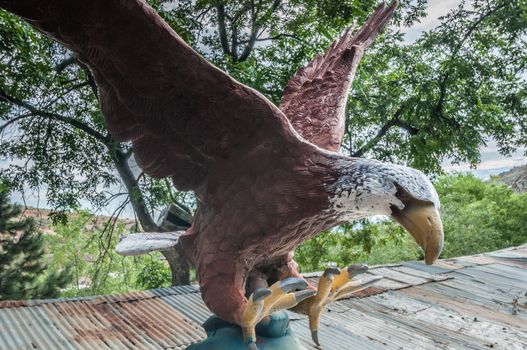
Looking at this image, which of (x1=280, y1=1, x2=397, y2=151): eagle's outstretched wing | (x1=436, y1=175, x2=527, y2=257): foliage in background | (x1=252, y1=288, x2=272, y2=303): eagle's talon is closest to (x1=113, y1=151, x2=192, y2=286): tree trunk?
(x1=280, y1=1, x2=397, y2=151): eagle's outstretched wing

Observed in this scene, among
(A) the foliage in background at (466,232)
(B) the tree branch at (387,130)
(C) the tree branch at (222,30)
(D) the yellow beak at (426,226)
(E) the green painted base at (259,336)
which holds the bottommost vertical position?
(A) the foliage in background at (466,232)

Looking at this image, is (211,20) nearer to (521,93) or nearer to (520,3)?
(520,3)

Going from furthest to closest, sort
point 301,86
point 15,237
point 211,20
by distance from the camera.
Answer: point 15,237 → point 211,20 → point 301,86

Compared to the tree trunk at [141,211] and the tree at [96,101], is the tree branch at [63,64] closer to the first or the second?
the tree at [96,101]

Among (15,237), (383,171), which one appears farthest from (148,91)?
(15,237)

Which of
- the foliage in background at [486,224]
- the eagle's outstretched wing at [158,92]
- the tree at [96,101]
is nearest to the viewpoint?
the eagle's outstretched wing at [158,92]

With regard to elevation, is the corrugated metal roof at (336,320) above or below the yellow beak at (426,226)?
below

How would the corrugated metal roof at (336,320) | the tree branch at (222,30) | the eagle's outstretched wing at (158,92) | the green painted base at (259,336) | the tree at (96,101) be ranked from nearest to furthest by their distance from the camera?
the eagle's outstretched wing at (158,92), the green painted base at (259,336), the corrugated metal roof at (336,320), the tree at (96,101), the tree branch at (222,30)

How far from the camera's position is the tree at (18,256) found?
6973 mm

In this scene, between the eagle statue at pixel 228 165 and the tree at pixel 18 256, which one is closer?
the eagle statue at pixel 228 165

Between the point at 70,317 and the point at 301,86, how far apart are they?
2248mm

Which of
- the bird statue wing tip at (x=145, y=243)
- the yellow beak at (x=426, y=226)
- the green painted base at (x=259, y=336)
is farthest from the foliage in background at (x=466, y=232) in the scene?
the yellow beak at (x=426, y=226)

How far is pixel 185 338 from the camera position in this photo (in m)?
2.69

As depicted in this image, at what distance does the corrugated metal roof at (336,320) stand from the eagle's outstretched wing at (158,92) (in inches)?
64.4
